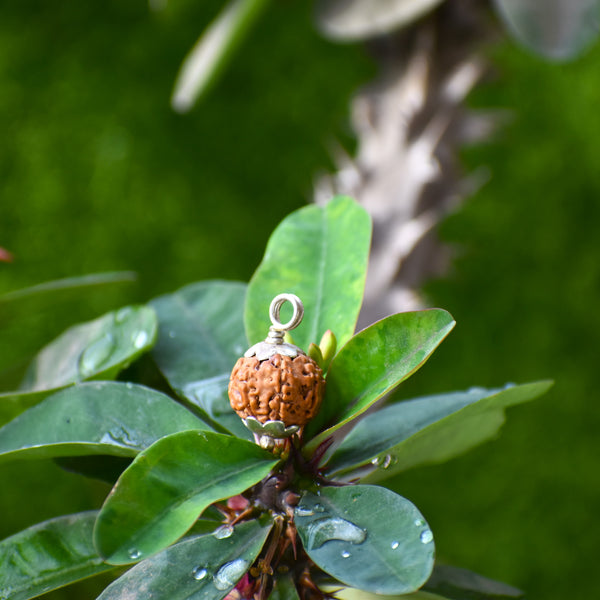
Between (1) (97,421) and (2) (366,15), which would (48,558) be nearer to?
(1) (97,421)

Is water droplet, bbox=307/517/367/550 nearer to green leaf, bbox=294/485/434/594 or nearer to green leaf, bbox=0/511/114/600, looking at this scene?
green leaf, bbox=294/485/434/594

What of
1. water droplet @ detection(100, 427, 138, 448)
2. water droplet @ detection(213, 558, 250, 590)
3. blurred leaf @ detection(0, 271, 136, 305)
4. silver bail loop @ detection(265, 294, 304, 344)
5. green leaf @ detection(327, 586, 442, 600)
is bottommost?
green leaf @ detection(327, 586, 442, 600)

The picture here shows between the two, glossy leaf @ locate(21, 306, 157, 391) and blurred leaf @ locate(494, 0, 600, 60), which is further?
blurred leaf @ locate(494, 0, 600, 60)

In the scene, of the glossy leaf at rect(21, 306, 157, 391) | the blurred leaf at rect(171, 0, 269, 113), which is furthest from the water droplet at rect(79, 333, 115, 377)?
the blurred leaf at rect(171, 0, 269, 113)

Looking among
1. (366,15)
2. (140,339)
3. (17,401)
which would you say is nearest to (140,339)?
(140,339)

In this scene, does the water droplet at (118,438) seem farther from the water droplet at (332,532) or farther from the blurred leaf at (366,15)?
the blurred leaf at (366,15)

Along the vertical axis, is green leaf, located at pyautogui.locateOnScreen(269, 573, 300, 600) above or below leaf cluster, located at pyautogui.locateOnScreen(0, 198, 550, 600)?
below

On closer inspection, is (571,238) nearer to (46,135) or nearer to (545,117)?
(545,117)
